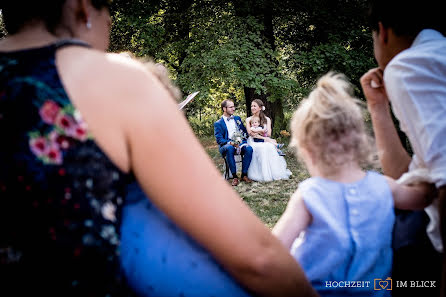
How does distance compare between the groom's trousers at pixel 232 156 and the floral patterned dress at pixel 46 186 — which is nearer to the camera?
the floral patterned dress at pixel 46 186

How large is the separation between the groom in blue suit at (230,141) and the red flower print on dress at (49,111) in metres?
7.92

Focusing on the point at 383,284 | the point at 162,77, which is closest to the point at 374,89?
the point at 383,284

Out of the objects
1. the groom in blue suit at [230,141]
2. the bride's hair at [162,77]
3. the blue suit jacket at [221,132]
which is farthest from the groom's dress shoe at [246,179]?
the bride's hair at [162,77]

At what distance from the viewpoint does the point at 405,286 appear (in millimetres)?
1538

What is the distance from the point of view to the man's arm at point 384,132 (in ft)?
5.74

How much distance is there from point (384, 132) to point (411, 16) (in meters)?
0.67

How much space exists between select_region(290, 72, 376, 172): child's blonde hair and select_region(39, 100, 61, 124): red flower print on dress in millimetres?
1241

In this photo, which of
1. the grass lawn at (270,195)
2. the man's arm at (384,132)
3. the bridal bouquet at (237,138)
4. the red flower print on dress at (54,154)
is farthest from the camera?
the bridal bouquet at (237,138)

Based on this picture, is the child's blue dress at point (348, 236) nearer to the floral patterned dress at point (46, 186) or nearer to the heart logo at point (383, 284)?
the heart logo at point (383, 284)

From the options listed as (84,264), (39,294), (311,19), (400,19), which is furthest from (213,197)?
(311,19)

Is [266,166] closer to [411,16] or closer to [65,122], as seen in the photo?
[411,16]

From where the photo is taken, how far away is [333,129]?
1566mm

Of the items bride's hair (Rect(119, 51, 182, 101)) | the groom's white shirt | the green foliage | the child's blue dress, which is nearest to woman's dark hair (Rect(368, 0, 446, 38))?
the child's blue dress

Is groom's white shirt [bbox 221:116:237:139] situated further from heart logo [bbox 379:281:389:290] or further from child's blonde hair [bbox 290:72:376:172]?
heart logo [bbox 379:281:389:290]
